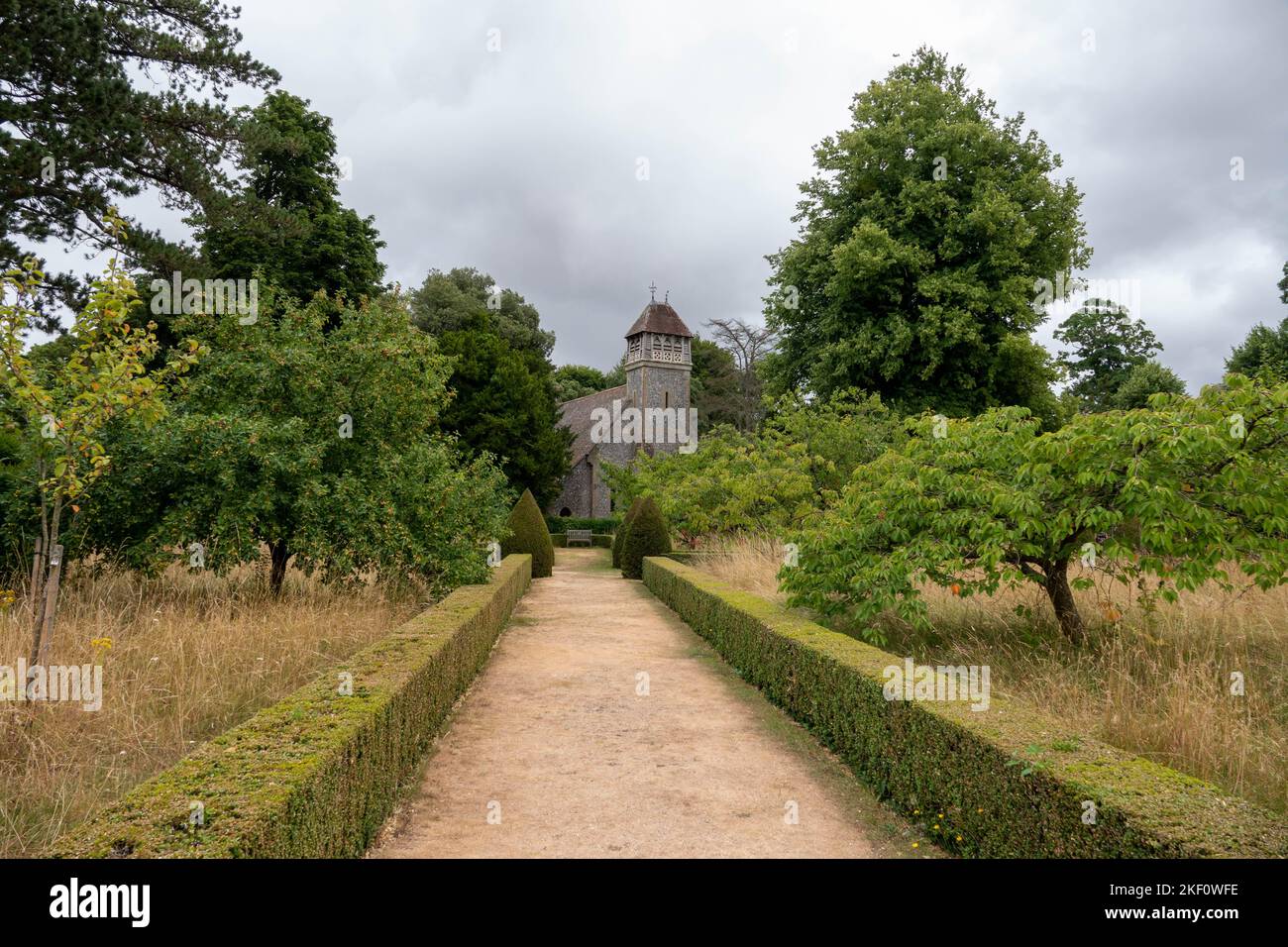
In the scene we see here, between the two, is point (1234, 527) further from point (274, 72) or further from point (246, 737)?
point (274, 72)

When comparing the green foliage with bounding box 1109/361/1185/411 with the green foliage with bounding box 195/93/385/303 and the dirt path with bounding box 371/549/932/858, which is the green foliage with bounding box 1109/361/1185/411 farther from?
the dirt path with bounding box 371/549/932/858

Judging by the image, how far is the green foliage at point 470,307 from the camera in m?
39.0

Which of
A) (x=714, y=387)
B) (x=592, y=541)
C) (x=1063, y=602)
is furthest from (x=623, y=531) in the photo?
(x=714, y=387)

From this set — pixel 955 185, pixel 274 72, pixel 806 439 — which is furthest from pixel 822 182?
pixel 274 72

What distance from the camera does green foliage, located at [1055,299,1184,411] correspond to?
4319 cm

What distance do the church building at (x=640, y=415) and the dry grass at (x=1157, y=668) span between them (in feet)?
117

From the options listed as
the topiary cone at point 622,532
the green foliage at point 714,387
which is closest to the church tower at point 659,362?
the green foliage at point 714,387

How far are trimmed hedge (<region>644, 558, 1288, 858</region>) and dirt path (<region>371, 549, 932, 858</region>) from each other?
0.30m

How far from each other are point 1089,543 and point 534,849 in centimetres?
476

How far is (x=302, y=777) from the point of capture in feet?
10.6

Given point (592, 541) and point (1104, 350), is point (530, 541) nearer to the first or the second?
point (592, 541)
